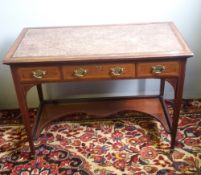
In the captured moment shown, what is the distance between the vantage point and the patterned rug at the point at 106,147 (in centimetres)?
160

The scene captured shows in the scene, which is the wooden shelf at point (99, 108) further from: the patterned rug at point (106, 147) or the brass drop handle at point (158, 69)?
the brass drop handle at point (158, 69)

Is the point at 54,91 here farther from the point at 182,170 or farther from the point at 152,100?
the point at 182,170

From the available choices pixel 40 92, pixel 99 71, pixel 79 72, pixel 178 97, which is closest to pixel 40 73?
pixel 79 72

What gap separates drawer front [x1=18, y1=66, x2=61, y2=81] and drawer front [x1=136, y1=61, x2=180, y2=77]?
1.41 feet

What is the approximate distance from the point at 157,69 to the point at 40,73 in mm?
610

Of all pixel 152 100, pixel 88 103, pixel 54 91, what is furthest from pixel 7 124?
pixel 152 100

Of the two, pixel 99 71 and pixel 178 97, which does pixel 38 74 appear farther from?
pixel 178 97

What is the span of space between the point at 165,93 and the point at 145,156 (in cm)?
64

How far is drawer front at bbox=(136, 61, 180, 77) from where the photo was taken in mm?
1362

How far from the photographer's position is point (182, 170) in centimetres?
156

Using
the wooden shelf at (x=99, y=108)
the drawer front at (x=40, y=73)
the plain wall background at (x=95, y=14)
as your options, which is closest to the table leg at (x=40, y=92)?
the wooden shelf at (x=99, y=108)

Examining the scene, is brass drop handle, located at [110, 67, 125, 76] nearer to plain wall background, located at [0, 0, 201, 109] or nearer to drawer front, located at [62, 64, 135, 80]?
drawer front, located at [62, 64, 135, 80]

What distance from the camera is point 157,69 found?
4.51 ft

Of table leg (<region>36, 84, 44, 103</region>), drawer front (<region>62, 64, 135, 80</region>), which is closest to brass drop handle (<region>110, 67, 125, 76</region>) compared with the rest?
drawer front (<region>62, 64, 135, 80</region>)
